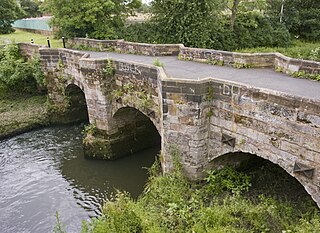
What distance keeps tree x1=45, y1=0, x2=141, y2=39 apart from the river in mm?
8328

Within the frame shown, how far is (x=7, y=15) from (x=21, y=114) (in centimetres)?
2264

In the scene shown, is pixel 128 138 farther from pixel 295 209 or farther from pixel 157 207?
pixel 295 209

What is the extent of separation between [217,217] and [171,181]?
236cm

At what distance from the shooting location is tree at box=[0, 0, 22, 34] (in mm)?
36625

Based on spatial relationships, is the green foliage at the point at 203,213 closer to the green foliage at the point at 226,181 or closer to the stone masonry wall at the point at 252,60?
the green foliage at the point at 226,181

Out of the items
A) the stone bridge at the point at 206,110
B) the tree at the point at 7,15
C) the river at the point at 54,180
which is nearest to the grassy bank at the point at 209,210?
the stone bridge at the point at 206,110

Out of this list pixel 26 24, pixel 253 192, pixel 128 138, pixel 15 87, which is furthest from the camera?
pixel 26 24

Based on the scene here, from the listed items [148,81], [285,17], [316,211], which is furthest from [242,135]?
[285,17]

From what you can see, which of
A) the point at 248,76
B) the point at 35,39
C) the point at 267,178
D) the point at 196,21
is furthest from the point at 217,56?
the point at 35,39

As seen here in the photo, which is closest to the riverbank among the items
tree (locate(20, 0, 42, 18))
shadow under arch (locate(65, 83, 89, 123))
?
shadow under arch (locate(65, 83, 89, 123))

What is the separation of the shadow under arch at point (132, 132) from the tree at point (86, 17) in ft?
30.3

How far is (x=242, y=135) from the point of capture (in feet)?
30.8

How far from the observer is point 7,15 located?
121 ft

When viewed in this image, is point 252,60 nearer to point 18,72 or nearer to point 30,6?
point 18,72
